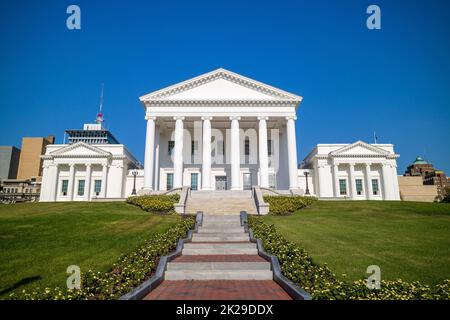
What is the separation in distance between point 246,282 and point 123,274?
3.73 metres

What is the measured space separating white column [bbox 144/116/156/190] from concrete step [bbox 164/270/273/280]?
26384 millimetres

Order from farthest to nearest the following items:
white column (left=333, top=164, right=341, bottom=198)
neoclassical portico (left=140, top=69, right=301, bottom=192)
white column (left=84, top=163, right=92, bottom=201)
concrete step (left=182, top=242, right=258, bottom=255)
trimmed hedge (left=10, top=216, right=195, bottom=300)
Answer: white column (left=333, top=164, right=341, bottom=198), white column (left=84, top=163, right=92, bottom=201), neoclassical portico (left=140, top=69, right=301, bottom=192), concrete step (left=182, top=242, right=258, bottom=255), trimmed hedge (left=10, top=216, right=195, bottom=300)

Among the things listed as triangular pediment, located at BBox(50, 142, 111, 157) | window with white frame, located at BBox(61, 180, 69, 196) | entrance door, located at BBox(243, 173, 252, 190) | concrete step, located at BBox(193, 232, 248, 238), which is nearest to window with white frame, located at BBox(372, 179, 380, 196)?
entrance door, located at BBox(243, 173, 252, 190)

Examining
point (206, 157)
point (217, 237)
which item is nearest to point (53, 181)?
point (206, 157)

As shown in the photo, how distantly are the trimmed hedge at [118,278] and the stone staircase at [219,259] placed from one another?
30.4 inches

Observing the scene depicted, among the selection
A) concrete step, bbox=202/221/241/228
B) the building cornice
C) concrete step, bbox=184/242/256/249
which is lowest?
concrete step, bbox=184/242/256/249

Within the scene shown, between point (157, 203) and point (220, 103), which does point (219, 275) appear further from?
point (220, 103)

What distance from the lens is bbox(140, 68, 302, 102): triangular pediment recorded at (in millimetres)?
36656

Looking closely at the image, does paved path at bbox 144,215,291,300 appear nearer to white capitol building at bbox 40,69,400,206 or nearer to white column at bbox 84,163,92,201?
white capitol building at bbox 40,69,400,206

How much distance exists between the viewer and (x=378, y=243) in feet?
38.6

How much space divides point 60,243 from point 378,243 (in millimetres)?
13618
